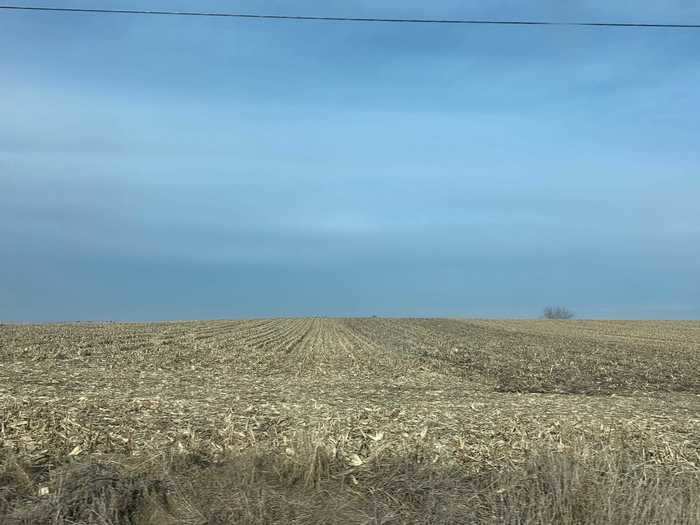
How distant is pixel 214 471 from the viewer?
8.52 m

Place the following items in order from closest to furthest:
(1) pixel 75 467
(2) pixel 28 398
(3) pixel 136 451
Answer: (1) pixel 75 467 < (3) pixel 136 451 < (2) pixel 28 398

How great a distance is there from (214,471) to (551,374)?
20686 millimetres

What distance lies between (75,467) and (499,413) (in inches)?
329

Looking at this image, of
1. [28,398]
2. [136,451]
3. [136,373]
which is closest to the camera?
[136,451]

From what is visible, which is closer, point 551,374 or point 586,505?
point 586,505

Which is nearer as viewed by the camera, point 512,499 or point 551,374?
point 512,499

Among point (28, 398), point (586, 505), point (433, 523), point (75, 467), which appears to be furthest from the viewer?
point (28, 398)

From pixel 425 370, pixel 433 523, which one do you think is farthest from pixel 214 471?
pixel 425 370

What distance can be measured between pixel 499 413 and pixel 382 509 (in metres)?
6.75

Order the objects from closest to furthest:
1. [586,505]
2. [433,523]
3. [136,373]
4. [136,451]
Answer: [433,523]
[586,505]
[136,451]
[136,373]

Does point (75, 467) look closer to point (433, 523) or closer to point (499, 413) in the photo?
point (433, 523)

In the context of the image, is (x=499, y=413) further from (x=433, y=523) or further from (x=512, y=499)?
(x=433, y=523)

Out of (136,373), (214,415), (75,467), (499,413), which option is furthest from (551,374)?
(75,467)

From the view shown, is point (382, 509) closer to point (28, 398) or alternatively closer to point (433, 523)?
point (433, 523)
